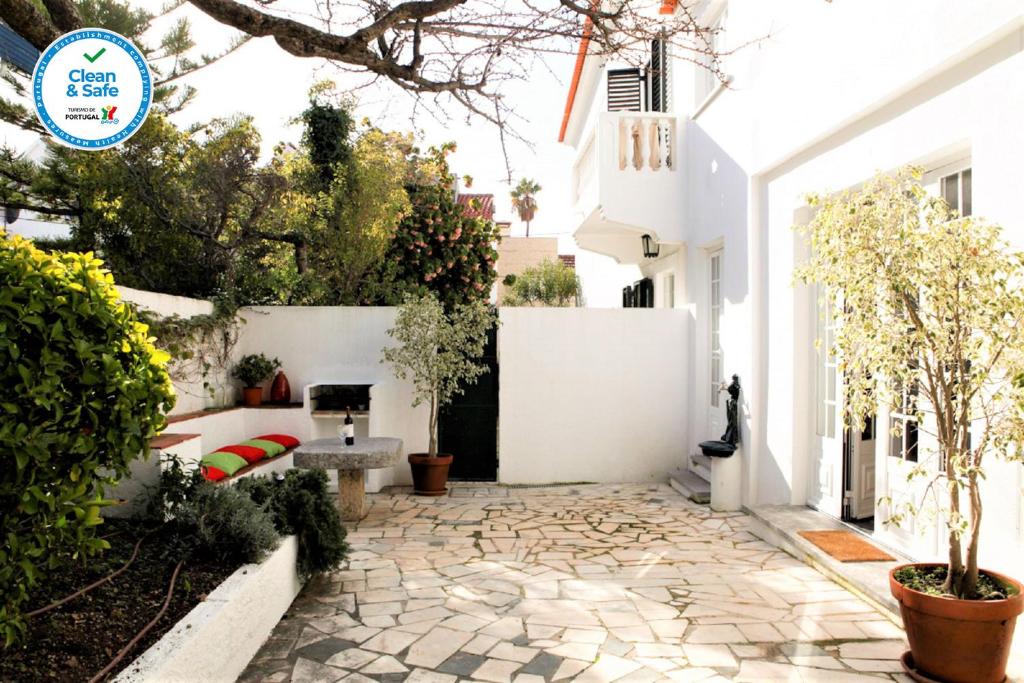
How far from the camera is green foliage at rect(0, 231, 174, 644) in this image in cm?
286

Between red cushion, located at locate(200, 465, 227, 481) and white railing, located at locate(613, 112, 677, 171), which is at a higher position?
white railing, located at locate(613, 112, 677, 171)

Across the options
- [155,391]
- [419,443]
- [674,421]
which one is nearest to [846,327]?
[155,391]

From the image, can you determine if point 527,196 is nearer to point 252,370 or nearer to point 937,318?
point 252,370

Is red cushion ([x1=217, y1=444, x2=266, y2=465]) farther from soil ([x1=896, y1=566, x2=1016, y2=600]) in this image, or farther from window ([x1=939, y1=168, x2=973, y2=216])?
window ([x1=939, y1=168, x2=973, y2=216])

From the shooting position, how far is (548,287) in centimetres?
2067

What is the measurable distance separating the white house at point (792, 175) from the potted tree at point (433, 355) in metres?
2.25

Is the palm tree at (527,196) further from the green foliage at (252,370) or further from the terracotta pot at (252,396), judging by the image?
the terracotta pot at (252,396)

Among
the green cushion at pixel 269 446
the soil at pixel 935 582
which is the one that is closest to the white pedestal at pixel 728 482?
the soil at pixel 935 582

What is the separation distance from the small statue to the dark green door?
301 cm

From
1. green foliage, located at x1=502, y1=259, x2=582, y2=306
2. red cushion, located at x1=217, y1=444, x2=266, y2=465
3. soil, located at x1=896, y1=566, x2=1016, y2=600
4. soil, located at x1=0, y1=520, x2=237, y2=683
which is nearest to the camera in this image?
soil, located at x1=0, y1=520, x2=237, y2=683

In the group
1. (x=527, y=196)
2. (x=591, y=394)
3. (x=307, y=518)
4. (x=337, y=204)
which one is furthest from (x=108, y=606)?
(x=527, y=196)

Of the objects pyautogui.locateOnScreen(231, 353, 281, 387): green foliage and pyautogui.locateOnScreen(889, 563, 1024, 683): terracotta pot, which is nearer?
pyautogui.locateOnScreen(889, 563, 1024, 683): terracotta pot

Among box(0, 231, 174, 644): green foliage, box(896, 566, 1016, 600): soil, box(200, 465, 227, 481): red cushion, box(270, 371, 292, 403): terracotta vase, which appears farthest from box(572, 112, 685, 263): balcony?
box(0, 231, 174, 644): green foliage

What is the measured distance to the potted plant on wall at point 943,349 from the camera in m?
3.63
